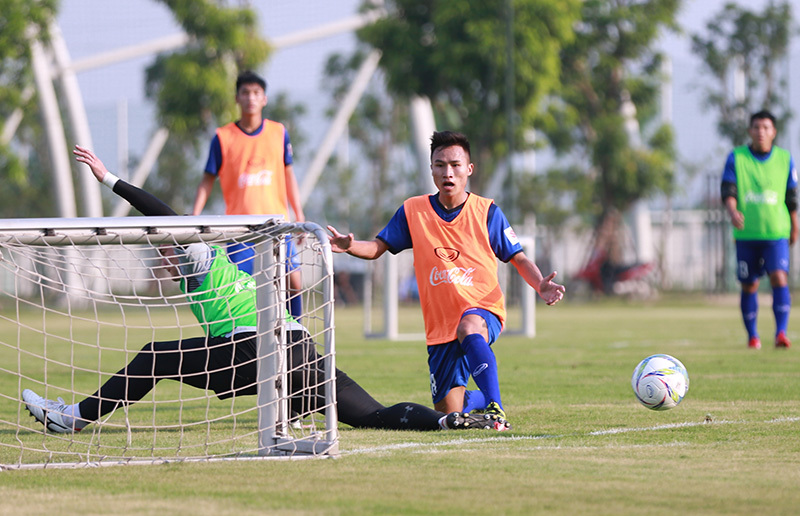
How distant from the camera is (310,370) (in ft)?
17.0

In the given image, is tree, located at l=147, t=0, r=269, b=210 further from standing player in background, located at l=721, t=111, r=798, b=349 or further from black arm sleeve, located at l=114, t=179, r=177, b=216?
black arm sleeve, located at l=114, t=179, r=177, b=216

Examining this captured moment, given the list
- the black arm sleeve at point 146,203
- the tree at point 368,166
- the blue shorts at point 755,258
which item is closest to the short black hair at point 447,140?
the black arm sleeve at point 146,203

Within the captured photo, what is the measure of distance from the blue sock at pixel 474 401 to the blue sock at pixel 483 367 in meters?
0.06

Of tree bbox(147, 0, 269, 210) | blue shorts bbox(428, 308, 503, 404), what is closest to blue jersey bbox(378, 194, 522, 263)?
blue shorts bbox(428, 308, 503, 404)

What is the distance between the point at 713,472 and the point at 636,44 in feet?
107

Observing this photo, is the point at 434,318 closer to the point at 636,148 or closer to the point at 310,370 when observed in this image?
the point at 310,370

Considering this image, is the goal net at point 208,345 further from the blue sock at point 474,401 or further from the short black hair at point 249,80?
the short black hair at point 249,80

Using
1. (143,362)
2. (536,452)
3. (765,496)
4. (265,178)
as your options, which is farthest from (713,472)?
(265,178)

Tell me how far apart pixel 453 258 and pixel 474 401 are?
0.76 metres

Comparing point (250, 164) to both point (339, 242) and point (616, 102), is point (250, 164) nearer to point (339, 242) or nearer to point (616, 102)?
point (339, 242)

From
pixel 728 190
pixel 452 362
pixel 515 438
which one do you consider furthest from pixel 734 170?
pixel 515 438

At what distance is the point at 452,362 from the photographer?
6105mm

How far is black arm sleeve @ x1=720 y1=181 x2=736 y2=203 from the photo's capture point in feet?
36.9

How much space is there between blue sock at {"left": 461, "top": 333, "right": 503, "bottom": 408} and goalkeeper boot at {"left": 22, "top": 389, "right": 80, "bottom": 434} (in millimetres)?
1949
